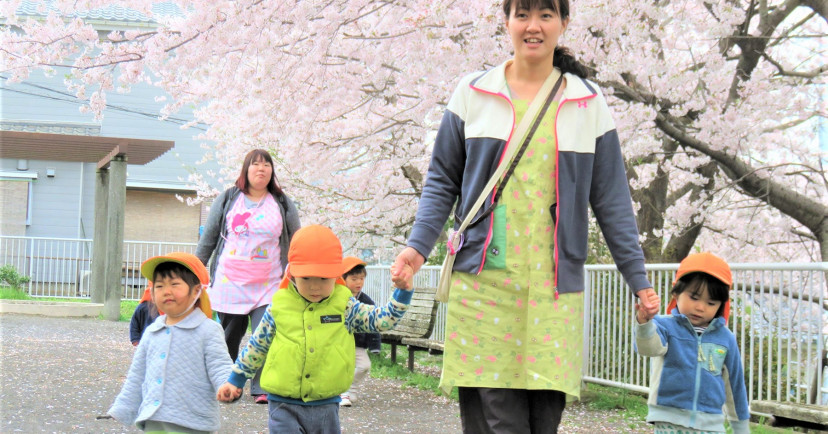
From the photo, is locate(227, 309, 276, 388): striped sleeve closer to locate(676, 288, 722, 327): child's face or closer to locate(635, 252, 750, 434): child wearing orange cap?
locate(635, 252, 750, 434): child wearing orange cap

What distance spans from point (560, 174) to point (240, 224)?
374 cm

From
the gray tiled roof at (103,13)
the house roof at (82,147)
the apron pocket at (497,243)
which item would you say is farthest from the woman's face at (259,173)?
the gray tiled roof at (103,13)

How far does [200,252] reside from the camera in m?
6.26

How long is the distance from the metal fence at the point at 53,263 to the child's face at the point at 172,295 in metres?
17.3

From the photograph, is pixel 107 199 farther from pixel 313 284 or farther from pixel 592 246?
pixel 313 284

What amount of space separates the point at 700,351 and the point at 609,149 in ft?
4.50

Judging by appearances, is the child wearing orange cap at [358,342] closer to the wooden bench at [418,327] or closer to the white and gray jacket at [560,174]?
the wooden bench at [418,327]

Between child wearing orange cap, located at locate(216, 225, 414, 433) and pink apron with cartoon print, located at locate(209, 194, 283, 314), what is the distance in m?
2.47

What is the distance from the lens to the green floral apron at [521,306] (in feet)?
8.95

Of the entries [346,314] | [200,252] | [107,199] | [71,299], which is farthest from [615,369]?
[71,299]

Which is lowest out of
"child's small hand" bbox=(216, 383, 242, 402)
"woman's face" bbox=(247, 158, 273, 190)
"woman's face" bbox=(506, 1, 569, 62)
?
"child's small hand" bbox=(216, 383, 242, 402)

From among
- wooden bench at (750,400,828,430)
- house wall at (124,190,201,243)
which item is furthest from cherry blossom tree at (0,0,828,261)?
house wall at (124,190,201,243)

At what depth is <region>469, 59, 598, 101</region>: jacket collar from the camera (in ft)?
9.49

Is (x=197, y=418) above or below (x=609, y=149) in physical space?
below
